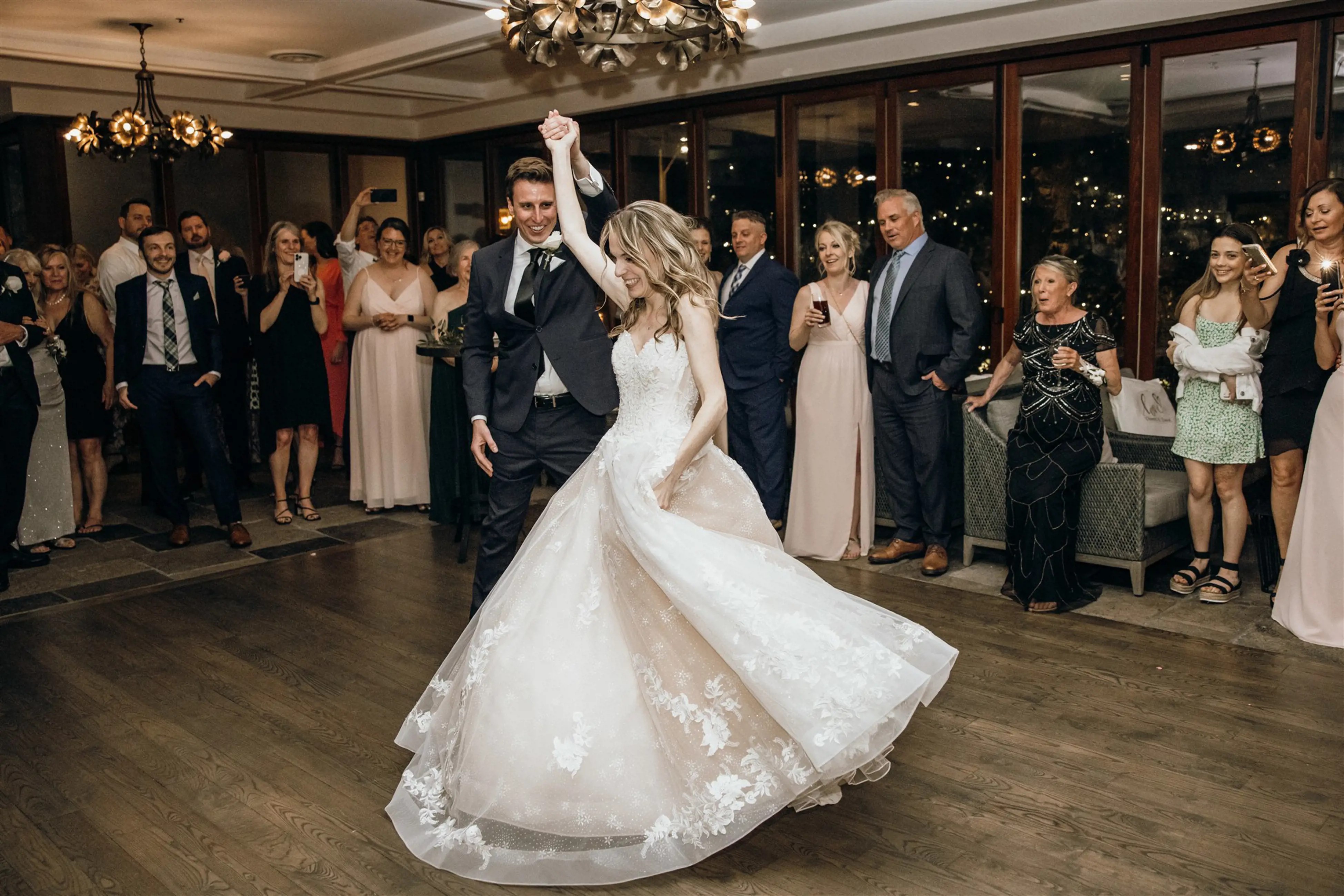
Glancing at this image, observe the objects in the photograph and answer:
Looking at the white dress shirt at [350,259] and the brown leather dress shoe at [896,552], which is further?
the white dress shirt at [350,259]

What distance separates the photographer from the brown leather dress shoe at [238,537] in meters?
6.05

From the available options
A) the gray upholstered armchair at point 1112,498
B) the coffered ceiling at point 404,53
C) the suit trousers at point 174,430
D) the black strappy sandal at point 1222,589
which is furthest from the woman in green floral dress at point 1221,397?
the suit trousers at point 174,430

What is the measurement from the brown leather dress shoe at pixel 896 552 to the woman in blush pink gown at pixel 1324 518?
1711mm

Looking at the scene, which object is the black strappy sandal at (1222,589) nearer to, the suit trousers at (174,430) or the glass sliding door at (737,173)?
the glass sliding door at (737,173)

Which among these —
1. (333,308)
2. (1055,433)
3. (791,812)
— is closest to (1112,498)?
(1055,433)

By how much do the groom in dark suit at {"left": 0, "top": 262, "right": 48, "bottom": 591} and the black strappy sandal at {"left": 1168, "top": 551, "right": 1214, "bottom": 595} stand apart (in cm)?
535

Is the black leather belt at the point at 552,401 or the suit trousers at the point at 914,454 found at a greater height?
the black leather belt at the point at 552,401

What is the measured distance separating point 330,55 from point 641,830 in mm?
6928

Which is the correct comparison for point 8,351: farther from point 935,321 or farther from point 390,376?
point 935,321

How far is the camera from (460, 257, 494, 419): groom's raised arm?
370 centimetres

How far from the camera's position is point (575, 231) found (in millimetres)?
3369

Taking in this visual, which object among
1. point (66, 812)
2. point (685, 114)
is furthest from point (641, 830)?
point (685, 114)

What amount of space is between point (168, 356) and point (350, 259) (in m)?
2.18

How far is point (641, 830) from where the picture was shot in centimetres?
267
